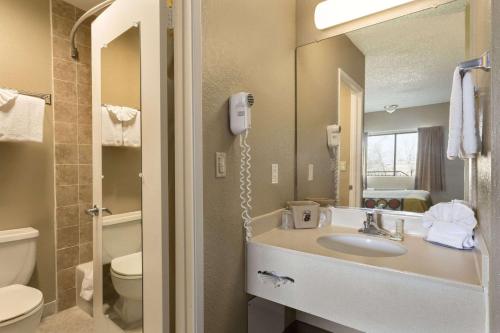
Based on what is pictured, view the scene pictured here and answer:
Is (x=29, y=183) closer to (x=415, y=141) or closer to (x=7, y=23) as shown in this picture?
(x=7, y=23)

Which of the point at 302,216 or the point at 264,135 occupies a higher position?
the point at 264,135

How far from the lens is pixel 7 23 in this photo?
1802 millimetres

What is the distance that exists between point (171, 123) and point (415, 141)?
4.21 feet

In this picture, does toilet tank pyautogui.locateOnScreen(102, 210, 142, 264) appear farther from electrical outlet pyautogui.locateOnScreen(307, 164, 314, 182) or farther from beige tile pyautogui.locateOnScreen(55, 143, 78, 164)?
electrical outlet pyautogui.locateOnScreen(307, 164, 314, 182)

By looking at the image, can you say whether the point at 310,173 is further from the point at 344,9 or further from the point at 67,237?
the point at 67,237

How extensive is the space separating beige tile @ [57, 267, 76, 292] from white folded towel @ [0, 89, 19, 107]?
1.37 metres


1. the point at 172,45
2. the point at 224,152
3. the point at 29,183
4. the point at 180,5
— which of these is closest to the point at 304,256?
the point at 224,152

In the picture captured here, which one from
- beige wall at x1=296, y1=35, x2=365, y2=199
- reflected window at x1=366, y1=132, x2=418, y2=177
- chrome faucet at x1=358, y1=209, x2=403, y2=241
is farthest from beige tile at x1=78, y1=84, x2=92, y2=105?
chrome faucet at x1=358, y1=209, x2=403, y2=241

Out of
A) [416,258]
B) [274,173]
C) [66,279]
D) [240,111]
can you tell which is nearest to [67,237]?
[66,279]

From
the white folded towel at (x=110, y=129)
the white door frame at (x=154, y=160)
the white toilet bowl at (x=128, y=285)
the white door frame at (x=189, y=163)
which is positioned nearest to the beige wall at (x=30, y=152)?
the white folded towel at (x=110, y=129)

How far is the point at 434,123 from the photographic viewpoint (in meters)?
1.34

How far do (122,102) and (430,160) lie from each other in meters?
1.69

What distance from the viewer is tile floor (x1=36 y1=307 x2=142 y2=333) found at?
74.7 inches

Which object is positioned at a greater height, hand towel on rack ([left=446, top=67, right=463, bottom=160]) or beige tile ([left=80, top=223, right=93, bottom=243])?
hand towel on rack ([left=446, top=67, right=463, bottom=160])
